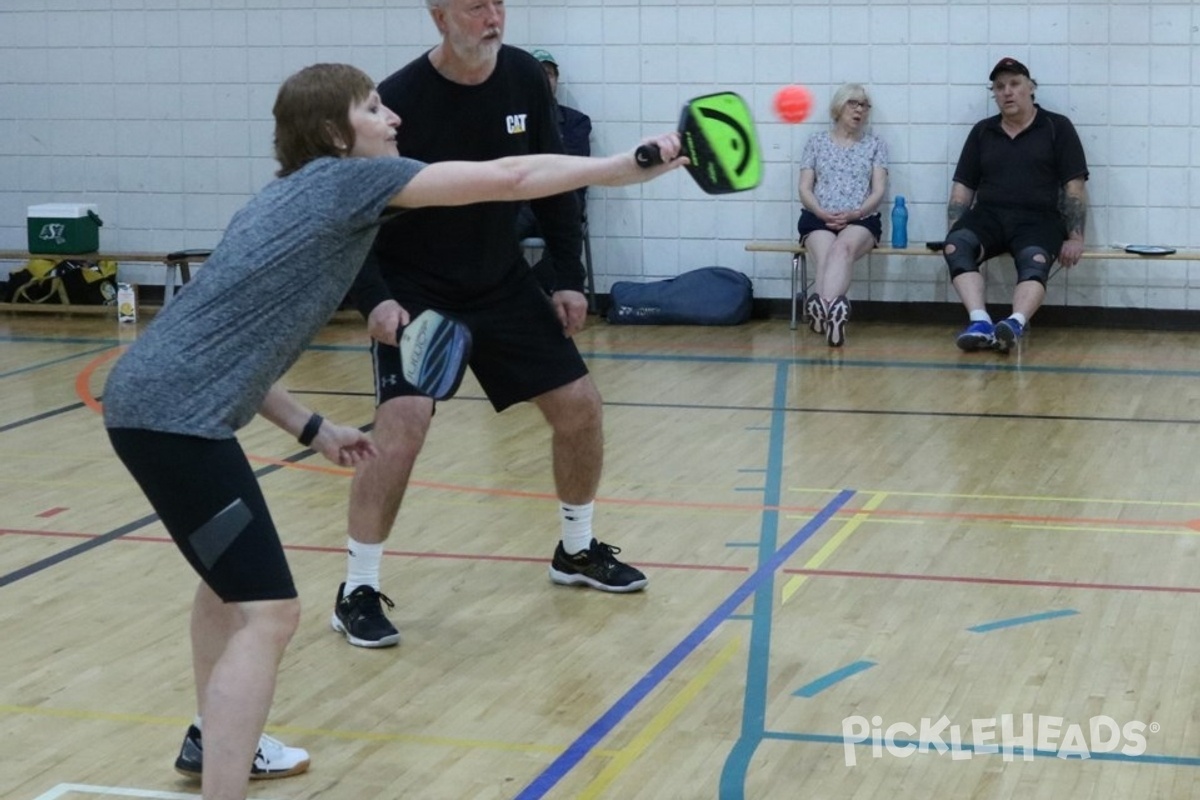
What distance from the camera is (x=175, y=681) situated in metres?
5.05

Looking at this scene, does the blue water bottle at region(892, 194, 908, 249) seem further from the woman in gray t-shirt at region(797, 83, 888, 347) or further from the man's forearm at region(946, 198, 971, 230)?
the man's forearm at region(946, 198, 971, 230)

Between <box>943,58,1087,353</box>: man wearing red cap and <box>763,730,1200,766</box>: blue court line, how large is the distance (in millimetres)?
6900

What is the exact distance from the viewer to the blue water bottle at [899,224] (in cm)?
1186

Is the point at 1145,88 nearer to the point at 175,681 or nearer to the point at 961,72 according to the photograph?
the point at 961,72

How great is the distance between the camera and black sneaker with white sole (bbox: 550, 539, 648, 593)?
5918mm

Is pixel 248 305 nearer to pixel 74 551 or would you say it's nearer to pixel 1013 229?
pixel 74 551

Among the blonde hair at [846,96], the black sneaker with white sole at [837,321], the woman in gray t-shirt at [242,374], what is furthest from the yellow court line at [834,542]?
the blonde hair at [846,96]

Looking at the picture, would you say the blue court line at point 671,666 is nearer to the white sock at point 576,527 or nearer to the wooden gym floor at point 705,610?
the wooden gym floor at point 705,610

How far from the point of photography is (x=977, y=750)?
172 inches

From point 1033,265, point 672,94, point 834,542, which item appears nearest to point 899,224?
point 1033,265

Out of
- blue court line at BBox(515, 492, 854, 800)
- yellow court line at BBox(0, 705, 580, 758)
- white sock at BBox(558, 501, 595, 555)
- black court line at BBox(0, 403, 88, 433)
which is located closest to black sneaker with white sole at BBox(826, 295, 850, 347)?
blue court line at BBox(515, 492, 854, 800)

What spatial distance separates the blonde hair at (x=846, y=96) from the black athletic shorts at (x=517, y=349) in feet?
21.4

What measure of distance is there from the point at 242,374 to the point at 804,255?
8.68 m

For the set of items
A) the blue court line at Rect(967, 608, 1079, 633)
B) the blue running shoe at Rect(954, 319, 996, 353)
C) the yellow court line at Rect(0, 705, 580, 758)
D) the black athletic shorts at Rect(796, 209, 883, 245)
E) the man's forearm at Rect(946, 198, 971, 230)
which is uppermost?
the man's forearm at Rect(946, 198, 971, 230)
